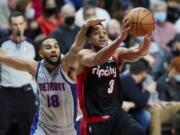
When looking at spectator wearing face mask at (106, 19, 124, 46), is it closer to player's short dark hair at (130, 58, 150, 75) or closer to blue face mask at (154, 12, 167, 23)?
player's short dark hair at (130, 58, 150, 75)

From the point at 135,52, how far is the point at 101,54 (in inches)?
28.5

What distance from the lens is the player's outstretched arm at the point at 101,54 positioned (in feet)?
21.0

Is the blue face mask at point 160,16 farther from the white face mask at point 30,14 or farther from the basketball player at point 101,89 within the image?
the basketball player at point 101,89

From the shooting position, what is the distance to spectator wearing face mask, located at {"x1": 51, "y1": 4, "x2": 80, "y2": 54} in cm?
1009

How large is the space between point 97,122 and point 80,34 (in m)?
1.09

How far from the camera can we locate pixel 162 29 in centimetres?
1248

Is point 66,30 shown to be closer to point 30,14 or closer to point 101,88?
point 30,14

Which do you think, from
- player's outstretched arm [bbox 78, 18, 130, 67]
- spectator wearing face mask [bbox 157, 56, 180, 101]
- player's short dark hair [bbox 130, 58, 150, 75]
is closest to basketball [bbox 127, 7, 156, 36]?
player's outstretched arm [bbox 78, 18, 130, 67]

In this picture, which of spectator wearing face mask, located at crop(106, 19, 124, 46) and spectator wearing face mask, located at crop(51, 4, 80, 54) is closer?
spectator wearing face mask, located at crop(51, 4, 80, 54)

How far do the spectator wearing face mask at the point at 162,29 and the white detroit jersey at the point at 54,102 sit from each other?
16.5ft

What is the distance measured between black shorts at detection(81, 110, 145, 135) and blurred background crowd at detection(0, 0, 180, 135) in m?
2.10

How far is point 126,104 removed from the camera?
9.40 metres

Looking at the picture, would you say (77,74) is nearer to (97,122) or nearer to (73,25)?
(97,122)

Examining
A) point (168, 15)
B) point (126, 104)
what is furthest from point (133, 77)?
point (168, 15)
